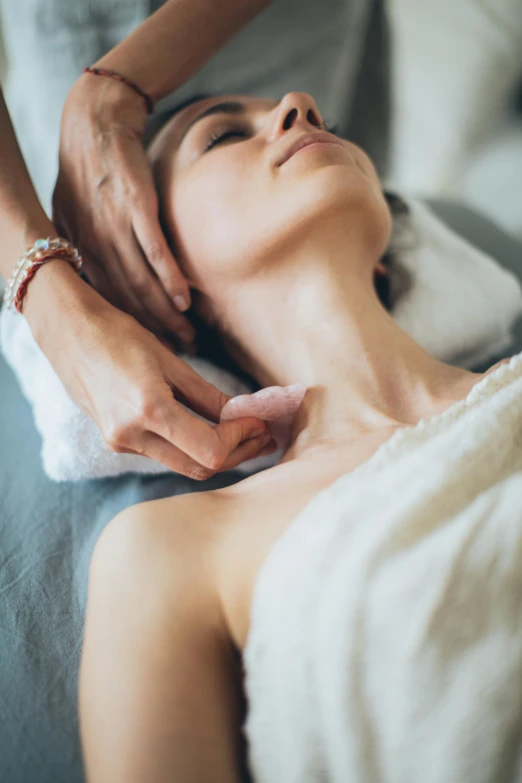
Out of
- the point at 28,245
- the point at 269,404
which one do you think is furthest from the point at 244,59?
the point at 269,404

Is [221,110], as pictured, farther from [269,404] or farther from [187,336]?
[269,404]

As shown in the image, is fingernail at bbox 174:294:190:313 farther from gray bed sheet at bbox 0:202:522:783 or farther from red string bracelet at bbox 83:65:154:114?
red string bracelet at bbox 83:65:154:114

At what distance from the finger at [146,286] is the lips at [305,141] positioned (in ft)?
0.82

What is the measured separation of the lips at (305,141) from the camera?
854 millimetres

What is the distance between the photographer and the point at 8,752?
61 cm

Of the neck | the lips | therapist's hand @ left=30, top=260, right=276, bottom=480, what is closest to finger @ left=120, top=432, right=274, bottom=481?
therapist's hand @ left=30, top=260, right=276, bottom=480

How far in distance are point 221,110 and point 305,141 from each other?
0.20 metres

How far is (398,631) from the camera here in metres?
0.53

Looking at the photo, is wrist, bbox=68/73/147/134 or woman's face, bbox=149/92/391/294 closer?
woman's face, bbox=149/92/391/294

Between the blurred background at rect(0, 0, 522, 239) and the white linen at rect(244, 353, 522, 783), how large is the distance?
41.8 inches

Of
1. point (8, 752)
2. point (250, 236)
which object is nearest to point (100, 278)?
point (250, 236)

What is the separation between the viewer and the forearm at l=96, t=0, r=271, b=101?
1.02 m

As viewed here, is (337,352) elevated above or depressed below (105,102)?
below

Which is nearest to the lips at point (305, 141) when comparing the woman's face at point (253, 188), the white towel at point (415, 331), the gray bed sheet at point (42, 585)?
the woman's face at point (253, 188)
